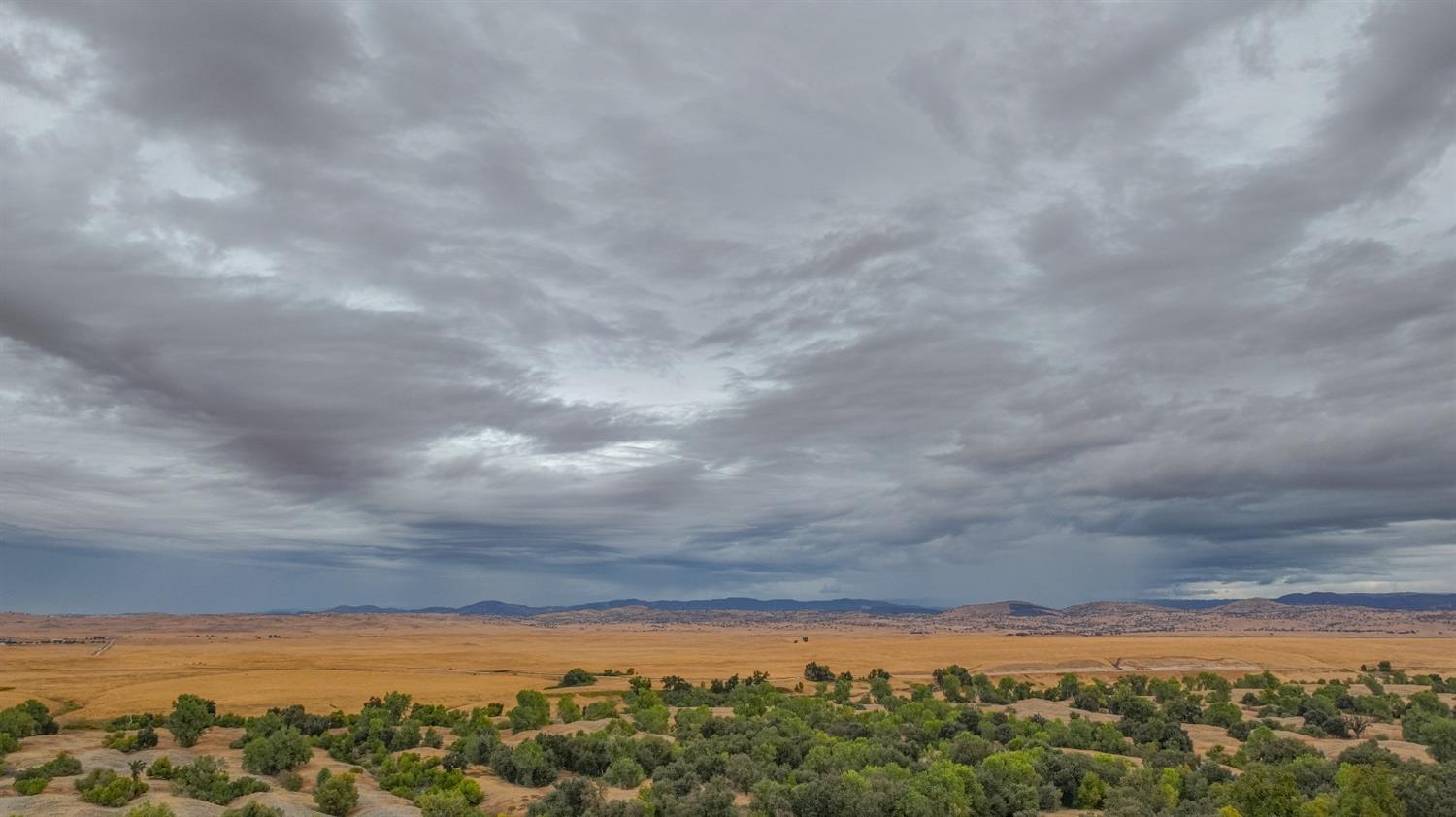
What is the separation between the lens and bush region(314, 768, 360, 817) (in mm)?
27406

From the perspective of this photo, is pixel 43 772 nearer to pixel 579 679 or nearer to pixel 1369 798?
pixel 1369 798

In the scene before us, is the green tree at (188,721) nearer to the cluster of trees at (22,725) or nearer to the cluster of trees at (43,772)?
the cluster of trees at (22,725)

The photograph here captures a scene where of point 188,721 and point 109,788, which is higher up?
point 109,788

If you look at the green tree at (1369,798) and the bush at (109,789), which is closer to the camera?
the green tree at (1369,798)

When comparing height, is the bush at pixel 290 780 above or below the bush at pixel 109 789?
below

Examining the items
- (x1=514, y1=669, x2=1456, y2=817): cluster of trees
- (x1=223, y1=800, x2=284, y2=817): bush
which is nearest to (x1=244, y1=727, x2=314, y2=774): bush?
(x1=514, y1=669, x2=1456, y2=817): cluster of trees

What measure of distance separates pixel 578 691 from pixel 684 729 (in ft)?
91.7

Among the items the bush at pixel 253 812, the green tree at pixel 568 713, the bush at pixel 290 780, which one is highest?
the bush at pixel 253 812

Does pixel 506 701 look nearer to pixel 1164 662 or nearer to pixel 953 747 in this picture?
pixel 953 747

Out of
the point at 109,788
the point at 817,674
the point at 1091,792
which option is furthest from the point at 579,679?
the point at 1091,792

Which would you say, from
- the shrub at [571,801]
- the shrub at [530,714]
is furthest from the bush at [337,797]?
the shrub at [530,714]

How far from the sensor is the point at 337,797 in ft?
90.7

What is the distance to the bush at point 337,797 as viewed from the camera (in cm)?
2741

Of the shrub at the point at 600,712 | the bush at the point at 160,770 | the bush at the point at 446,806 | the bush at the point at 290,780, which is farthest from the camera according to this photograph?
the shrub at the point at 600,712
